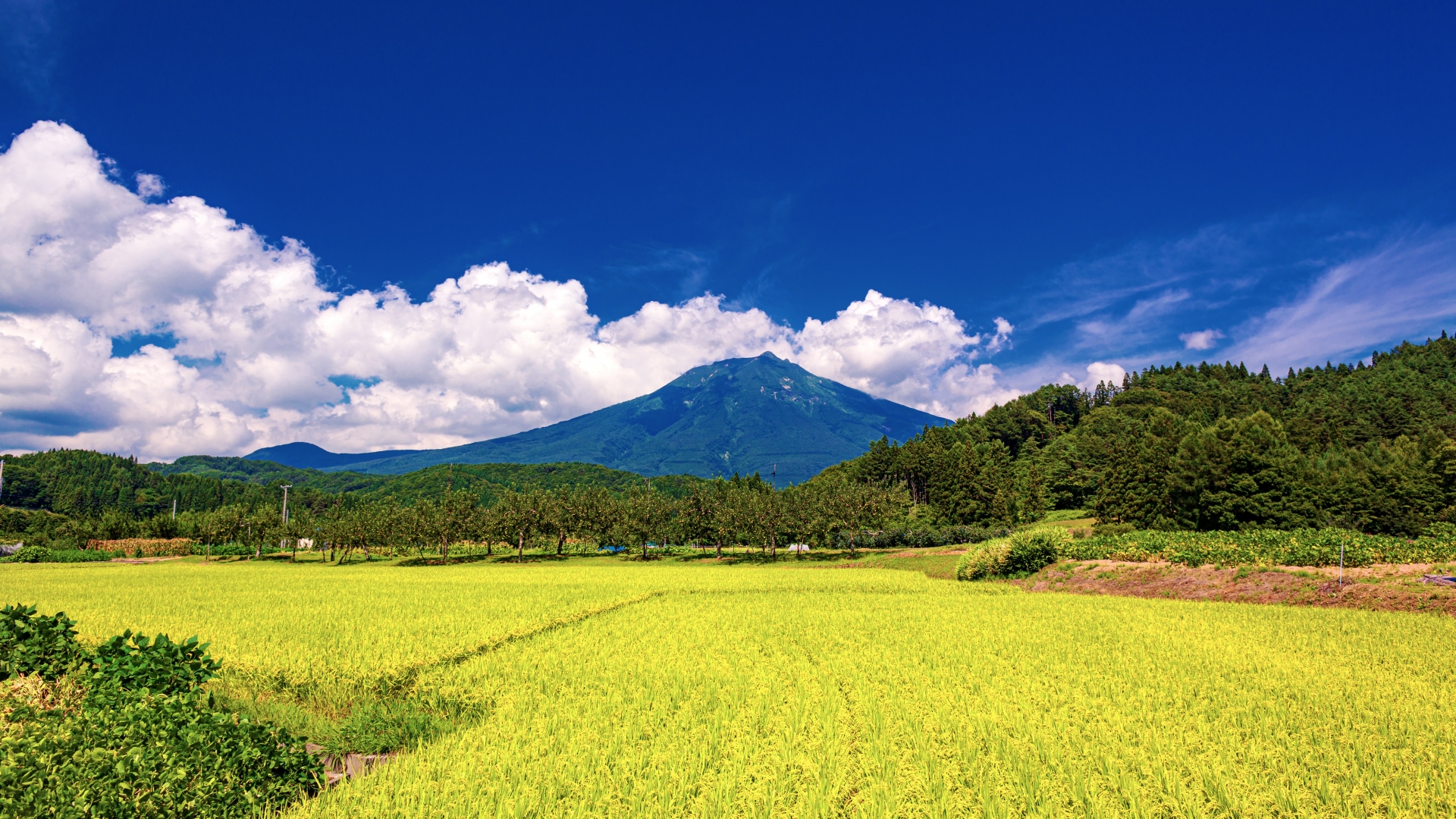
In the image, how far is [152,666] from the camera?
7.67 metres

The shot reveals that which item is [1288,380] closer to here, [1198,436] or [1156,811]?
[1198,436]

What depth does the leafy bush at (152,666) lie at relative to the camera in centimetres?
746

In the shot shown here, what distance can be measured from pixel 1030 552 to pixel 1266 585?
10793mm

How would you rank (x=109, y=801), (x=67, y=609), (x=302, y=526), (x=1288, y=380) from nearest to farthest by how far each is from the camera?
(x=109, y=801)
(x=67, y=609)
(x=302, y=526)
(x=1288, y=380)

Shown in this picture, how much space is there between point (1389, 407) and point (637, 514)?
12913 cm

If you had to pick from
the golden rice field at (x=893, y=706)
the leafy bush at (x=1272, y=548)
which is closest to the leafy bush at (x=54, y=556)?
the golden rice field at (x=893, y=706)

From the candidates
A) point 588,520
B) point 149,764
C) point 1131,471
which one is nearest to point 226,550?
point 588,520

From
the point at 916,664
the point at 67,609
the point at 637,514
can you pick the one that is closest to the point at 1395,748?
the point at 916,664

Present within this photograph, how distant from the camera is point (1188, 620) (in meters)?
17.7

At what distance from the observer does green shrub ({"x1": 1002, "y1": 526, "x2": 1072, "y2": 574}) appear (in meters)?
33.2

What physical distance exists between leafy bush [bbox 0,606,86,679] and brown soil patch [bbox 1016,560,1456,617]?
3159cm

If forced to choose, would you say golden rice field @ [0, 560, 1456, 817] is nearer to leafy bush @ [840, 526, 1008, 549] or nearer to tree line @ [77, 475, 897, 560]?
tree line @ [77, 475, 897, 560]

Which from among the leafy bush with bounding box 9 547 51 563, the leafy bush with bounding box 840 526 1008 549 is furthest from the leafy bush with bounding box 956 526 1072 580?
the leafy bush with bounding box 9 547 51 563

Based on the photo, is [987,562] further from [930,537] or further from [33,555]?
[33,555]
